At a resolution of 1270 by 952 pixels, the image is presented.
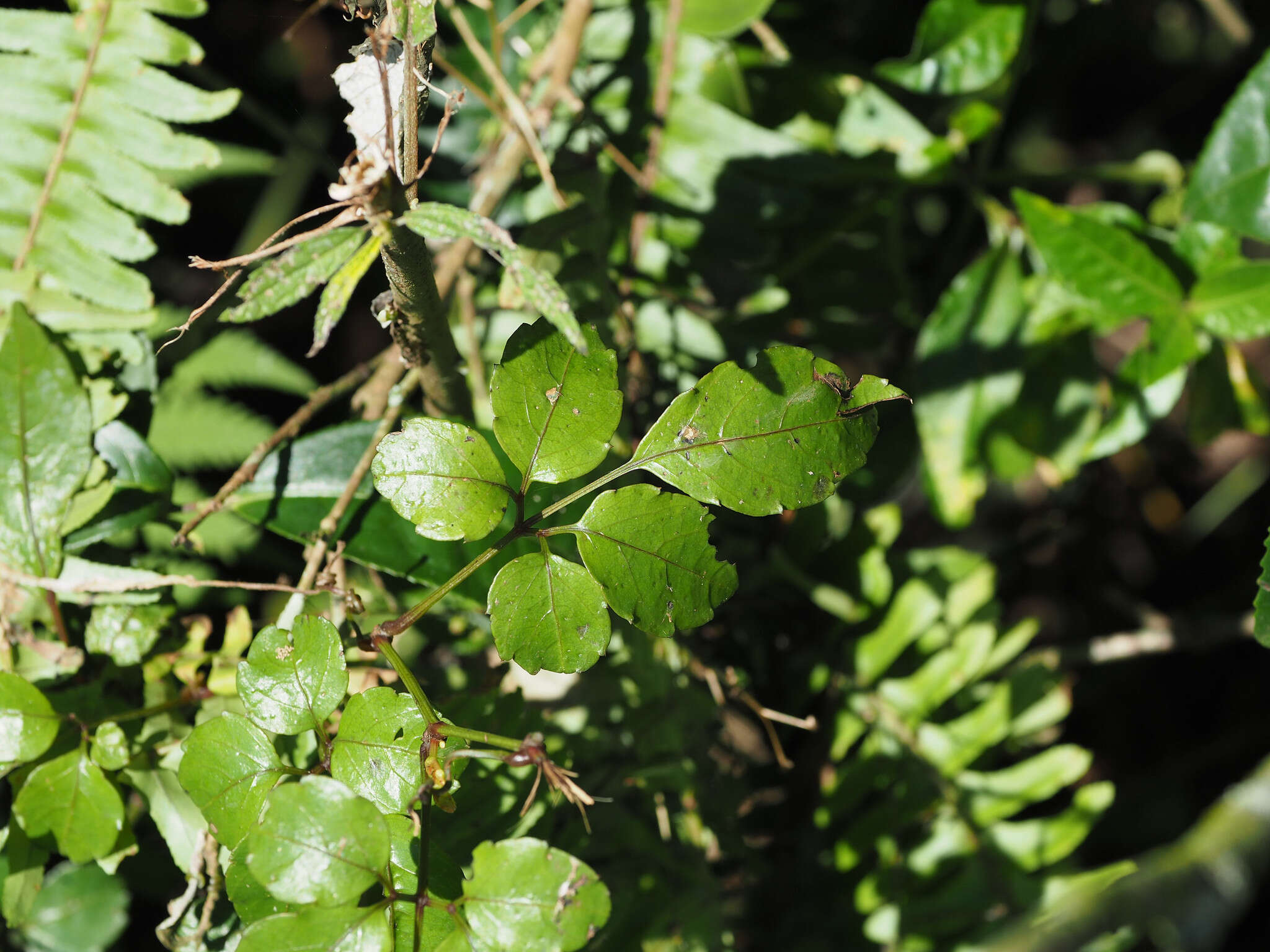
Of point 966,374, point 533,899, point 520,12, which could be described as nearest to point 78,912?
point 533,899

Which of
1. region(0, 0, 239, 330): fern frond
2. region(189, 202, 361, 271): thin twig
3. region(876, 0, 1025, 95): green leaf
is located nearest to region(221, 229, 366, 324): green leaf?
region(189, 202, 361, 271): thin twig

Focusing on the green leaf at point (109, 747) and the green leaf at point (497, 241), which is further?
the green leaf at point (109, 747)

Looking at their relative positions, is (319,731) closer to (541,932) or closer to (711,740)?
(541,932)

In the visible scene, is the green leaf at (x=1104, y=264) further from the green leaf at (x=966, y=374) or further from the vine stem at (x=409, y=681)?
the vine stem at (x=409, y=681)

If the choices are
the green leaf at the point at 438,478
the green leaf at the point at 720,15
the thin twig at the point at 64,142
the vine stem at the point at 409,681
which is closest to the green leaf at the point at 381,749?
the vine stem at the point at 409,681

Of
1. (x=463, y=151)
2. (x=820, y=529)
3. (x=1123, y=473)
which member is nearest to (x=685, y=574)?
(x=820, y=529)

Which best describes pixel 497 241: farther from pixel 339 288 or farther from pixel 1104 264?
pixel 1104 264
